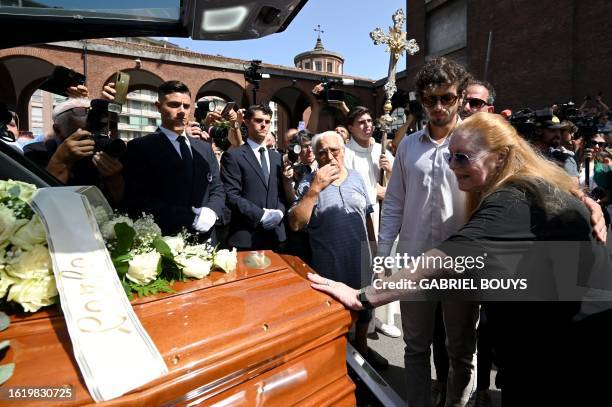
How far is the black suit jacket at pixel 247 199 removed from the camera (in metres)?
3.00

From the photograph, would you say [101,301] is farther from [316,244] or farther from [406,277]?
[316,244]

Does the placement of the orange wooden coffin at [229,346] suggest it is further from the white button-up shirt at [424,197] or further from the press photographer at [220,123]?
the press photographer at [220,123]

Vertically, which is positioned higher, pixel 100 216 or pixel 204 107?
pixel 204 107

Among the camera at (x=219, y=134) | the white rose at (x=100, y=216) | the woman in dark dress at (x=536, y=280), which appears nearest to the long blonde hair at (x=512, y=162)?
the woman in dark dress at (x=536, y=280)

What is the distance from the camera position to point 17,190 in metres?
1.18

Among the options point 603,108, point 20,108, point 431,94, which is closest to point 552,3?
point 603,108

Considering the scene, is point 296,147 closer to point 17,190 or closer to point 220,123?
point 220,123

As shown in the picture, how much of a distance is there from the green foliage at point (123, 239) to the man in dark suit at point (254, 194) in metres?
1.77

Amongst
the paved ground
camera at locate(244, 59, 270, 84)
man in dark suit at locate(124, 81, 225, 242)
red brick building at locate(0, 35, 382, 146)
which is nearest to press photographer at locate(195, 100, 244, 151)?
camera at locate(244, 59, 270, 84)

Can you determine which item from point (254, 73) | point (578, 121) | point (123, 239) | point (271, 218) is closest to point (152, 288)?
point (123, 239)

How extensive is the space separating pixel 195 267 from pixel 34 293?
45 cm

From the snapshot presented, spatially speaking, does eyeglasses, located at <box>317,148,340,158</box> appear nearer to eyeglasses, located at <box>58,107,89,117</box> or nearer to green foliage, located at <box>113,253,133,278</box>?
eyeglasses, located at <box>58,107,89,117</box>

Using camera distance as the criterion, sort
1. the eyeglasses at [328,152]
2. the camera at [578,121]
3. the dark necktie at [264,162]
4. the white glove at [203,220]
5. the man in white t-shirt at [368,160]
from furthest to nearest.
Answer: the camera at [578,121]
the man in white t-shirt at [368,160]
the dark necktie at [264,162]
the eyeglasses at [328,152]
the white glove at [203,220]

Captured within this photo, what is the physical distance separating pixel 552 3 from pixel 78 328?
2056 centimetres
